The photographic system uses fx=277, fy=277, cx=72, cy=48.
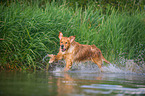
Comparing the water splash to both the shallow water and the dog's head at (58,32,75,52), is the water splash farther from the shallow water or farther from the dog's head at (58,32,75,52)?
the shallow water

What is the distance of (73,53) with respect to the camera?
9828mm

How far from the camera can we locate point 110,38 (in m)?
12.3

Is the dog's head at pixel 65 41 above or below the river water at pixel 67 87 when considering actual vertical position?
above

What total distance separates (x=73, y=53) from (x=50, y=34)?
1.49m

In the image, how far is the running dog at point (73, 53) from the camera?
9.41m

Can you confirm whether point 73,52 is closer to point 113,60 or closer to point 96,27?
point 113,60

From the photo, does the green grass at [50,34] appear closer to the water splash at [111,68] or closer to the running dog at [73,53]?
the water splash at [111,68]

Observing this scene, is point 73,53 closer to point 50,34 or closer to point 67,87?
point 50,34

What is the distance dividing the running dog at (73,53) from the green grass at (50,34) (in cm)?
78

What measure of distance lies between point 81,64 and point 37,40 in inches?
82.1

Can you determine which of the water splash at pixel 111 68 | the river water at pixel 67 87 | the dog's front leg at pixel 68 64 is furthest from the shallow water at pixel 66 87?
the water splash at pixel 111 68

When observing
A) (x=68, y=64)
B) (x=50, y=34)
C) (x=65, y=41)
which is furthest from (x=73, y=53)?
(x=50, y=34)

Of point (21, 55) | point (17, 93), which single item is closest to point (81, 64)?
point (21, 55)

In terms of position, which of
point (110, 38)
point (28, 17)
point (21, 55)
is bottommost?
point (21, 55)
